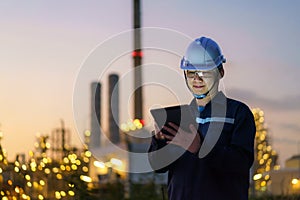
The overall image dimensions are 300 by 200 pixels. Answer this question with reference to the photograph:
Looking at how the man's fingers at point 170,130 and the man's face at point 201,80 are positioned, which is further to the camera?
the man's face at point 201,80

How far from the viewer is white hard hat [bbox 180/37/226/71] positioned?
3299mm

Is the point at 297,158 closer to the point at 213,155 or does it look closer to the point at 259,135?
the point at 259,135

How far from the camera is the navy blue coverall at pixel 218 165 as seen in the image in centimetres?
328

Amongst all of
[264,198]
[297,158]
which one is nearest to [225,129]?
[264,198]

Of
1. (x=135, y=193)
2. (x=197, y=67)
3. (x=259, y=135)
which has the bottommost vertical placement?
(x=259, y=135)

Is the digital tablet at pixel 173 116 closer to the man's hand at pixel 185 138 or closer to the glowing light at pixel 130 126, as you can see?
the man's hand at pixel 185 138

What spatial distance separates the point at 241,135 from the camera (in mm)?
3311

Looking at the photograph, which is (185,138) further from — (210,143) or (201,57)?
(201,57)

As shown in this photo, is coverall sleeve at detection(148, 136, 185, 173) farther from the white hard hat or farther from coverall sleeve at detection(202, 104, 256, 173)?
the white hard hat

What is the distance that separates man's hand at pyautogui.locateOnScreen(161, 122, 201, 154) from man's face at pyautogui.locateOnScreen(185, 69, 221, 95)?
249 millimetres

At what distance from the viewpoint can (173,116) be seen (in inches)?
128

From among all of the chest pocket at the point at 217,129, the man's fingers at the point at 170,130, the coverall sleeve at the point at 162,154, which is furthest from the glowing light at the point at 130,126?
the man's fingers at the point at 170,130

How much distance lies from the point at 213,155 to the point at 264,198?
23.9ft

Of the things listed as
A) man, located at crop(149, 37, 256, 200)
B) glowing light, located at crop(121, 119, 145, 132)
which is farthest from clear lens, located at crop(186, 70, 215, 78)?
glowing light, located at crop(121, 119, 145, 132)
